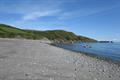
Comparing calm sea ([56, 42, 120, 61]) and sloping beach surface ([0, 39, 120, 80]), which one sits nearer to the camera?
sloping beach surface ([0, 39, 120, 80])

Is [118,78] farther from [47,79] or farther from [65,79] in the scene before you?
[47,79]

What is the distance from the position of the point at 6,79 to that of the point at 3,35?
151 metres

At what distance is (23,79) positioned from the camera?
1305cm

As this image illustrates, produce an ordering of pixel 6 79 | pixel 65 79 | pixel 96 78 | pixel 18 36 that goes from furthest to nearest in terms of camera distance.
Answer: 1. pixel 18 36
2. pixel 96 78
3. pixel 65 79
4. pixel 6 79

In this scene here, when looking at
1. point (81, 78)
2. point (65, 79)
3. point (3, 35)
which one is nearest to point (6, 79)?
point (65, 79)

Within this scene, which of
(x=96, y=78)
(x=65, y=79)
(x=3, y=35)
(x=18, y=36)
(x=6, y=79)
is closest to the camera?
(x=6, y=79)

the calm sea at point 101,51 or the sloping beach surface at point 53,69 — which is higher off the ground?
the sloping beach surface at point 53,69

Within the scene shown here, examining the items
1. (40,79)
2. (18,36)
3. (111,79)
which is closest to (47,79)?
(40,79)

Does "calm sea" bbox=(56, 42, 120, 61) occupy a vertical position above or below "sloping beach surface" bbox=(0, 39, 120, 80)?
below

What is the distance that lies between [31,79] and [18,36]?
533 feet

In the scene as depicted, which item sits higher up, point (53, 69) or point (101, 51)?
point (53, 69)

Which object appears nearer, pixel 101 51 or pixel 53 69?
pixel 53 69

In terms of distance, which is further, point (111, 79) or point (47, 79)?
point (111, 79)

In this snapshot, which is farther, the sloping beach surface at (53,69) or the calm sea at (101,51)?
the calm sea at (101,51)
